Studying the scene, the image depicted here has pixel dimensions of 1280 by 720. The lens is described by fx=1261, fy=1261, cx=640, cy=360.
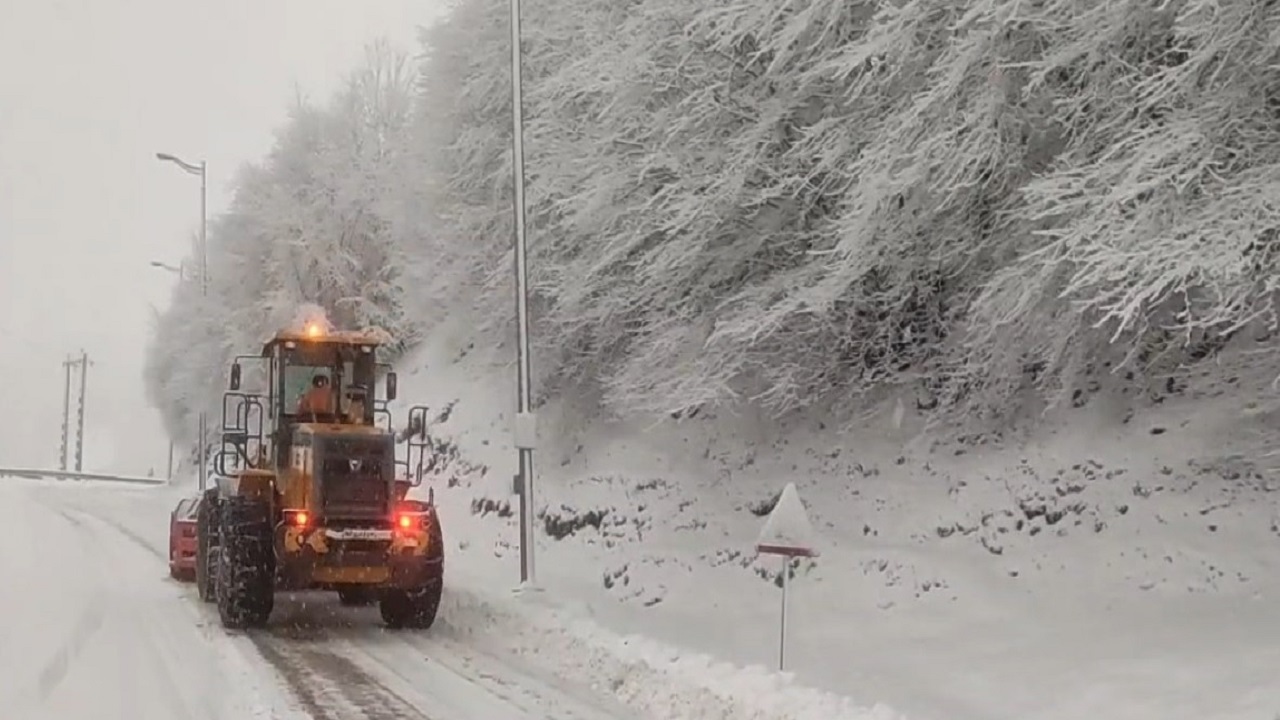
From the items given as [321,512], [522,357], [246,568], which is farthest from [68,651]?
[522,357]

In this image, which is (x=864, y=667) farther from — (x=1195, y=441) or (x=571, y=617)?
(x=1195, y=441)

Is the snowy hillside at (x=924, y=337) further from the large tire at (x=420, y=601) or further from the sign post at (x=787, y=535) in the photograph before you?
the large tire at (x=420, y=601)

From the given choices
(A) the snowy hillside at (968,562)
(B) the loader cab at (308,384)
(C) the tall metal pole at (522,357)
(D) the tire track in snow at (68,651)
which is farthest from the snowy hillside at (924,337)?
(D) the tire track in snow at (68,651)

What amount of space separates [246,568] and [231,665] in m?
2.18

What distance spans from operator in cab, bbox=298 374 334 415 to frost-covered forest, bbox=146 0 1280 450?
357 cm

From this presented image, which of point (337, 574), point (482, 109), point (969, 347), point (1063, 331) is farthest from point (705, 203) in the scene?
point (482, 109)

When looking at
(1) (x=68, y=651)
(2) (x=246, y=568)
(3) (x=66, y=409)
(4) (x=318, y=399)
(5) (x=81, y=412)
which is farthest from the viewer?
(3) (x=66, y=409)

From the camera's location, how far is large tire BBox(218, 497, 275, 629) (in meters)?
12.5

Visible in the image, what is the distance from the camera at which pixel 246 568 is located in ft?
41.3

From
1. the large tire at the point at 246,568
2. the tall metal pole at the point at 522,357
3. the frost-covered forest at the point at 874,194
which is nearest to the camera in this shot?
the frost-covered forest at the point at 874,194

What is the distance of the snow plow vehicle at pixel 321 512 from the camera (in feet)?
40.7

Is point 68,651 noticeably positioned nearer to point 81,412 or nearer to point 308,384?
point 308,384

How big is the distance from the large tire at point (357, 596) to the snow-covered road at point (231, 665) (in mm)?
161

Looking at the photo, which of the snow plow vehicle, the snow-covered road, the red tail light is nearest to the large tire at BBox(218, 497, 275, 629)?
the snow plow vehicle
